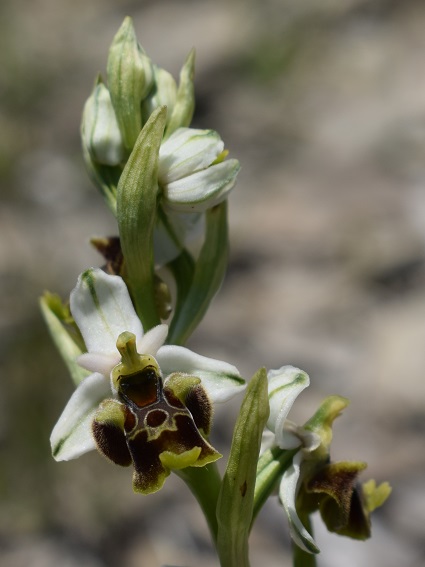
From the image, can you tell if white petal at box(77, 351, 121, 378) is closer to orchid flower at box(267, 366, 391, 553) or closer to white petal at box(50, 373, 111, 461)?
white petal at box(50, 373, 111, 461)

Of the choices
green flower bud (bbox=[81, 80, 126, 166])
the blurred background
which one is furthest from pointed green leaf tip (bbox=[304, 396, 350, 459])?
the blurred background

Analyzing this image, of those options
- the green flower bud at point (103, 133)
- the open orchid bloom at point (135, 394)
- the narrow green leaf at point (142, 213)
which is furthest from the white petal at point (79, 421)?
the green flower bud at point (103, 133)

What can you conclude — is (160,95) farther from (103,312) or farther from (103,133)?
(103,312)

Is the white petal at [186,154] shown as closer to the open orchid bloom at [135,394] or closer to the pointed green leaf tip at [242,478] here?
the open orchid bloom at [135,394]

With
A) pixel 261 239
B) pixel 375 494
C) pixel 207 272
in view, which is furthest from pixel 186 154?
pixel 261 239

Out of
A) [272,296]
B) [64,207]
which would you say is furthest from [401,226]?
[64,207]

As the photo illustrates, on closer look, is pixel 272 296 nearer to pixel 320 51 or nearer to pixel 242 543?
pixel 320 51

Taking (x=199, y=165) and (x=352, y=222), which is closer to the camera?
(x=199, y=165)
